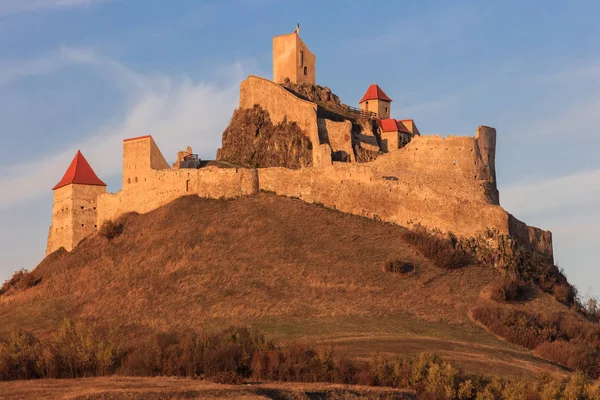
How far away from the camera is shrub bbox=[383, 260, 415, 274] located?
157 feet

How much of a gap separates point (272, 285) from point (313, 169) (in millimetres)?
9053

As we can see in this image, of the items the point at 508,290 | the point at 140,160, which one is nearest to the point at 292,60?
the point at 140,160

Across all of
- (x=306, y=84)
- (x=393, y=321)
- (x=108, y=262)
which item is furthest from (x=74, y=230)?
(x=393, y=321)

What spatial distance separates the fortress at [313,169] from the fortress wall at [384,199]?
0.05m

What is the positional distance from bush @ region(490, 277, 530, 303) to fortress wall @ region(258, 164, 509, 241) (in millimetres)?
3500

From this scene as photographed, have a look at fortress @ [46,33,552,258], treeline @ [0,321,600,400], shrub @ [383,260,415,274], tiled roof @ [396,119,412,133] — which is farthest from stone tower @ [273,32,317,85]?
treeline @ [0,321,600,400]

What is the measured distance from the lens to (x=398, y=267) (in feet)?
157

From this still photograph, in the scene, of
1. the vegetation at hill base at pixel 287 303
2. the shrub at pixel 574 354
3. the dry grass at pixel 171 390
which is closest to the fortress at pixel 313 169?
the vegetation at hill base at pixel 287 303

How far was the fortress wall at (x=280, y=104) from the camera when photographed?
6022 cm

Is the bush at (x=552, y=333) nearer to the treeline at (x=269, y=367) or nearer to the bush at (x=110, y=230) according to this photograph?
the treeline at (x=269, y=367)

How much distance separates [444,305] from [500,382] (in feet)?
32.0

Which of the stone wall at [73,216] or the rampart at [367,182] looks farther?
the stone wall at [73,216]

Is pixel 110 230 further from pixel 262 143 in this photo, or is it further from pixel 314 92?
pixel 314 92

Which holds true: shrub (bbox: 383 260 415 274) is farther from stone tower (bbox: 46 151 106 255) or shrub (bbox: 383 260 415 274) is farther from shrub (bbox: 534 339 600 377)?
stone tower (bbox: 46 151 106 255)
